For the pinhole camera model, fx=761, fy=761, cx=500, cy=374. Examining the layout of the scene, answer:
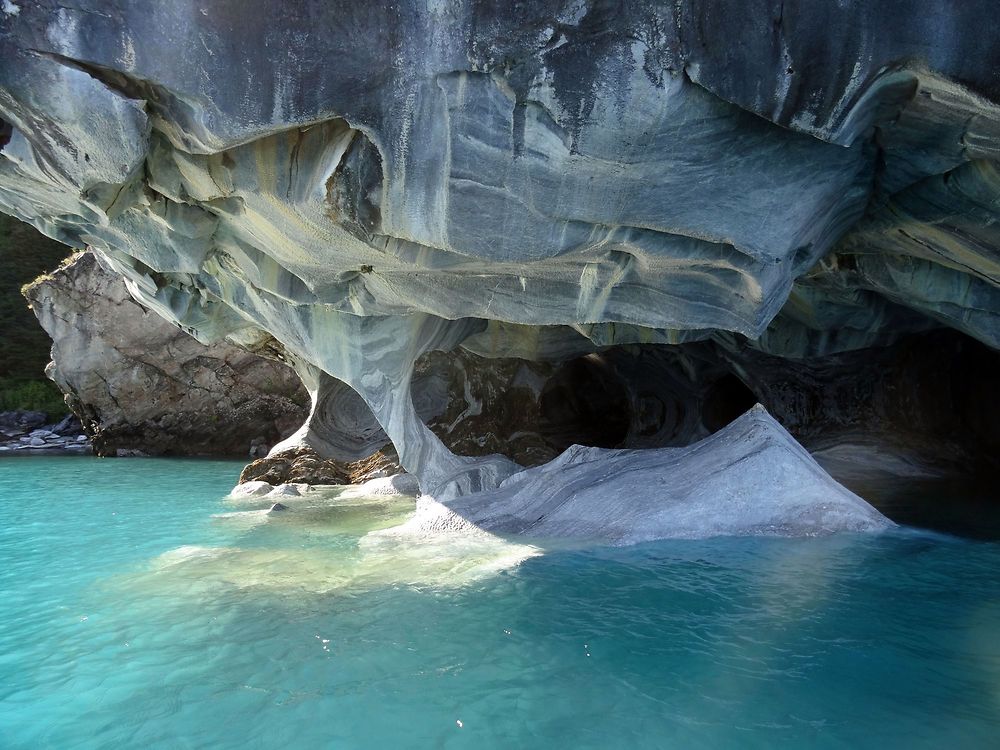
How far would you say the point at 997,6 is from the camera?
159 inches

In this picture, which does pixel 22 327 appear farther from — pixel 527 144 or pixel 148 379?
pixel 527 144

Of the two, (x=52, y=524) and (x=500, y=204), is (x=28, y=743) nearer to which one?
(x=500, y=204)

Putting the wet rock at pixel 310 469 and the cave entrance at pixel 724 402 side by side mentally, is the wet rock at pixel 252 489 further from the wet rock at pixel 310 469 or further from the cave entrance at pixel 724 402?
the cave entrance at pixel 724 402

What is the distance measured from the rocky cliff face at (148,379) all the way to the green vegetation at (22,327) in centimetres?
627

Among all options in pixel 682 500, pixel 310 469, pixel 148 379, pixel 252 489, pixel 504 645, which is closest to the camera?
pixel 504 645

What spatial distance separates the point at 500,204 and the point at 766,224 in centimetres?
188

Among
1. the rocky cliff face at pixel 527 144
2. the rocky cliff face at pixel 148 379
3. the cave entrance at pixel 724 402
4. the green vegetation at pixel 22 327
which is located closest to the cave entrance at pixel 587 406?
the cave entrance at pixel 724 402

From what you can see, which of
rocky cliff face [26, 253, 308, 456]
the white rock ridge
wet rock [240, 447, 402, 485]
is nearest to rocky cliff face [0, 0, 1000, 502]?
the white rock ridge

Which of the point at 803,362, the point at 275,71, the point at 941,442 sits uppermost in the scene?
the point at 275,71

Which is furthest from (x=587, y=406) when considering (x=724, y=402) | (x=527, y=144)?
(x=527, y=144)

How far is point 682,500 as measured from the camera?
22.4ft

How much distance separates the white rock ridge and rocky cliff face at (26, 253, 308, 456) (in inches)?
422

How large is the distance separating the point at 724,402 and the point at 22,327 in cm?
2114

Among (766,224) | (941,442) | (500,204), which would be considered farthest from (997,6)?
(941,442)
